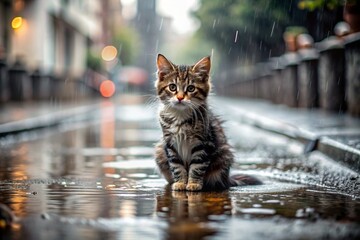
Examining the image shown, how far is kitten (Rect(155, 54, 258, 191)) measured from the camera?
637 cm

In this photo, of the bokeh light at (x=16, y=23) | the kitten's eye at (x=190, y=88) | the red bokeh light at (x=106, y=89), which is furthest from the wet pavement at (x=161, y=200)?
the red bokeh light at (x=106, y=89)

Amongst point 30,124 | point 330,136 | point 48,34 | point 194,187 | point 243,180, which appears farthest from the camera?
point 48,34

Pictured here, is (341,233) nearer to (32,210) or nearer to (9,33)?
(32,210)

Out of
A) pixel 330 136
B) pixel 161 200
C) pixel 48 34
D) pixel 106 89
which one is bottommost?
pixel 161 200

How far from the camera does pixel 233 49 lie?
69.1 m

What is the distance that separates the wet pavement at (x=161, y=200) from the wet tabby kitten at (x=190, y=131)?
22 cm

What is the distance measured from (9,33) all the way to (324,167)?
94.9 ft

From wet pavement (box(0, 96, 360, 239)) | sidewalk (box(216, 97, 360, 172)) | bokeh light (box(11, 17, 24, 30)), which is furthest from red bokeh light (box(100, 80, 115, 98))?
wet pavement (box(0, 96, 360, 239))

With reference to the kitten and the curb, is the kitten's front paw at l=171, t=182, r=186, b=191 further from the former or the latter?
the curb

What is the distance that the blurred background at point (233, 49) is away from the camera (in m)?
18.1

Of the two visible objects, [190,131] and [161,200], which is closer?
[161,200]

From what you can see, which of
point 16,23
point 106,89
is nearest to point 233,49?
point 106,89

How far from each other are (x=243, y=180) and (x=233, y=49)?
62.7 m

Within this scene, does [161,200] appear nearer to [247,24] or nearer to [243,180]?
[243,180]
